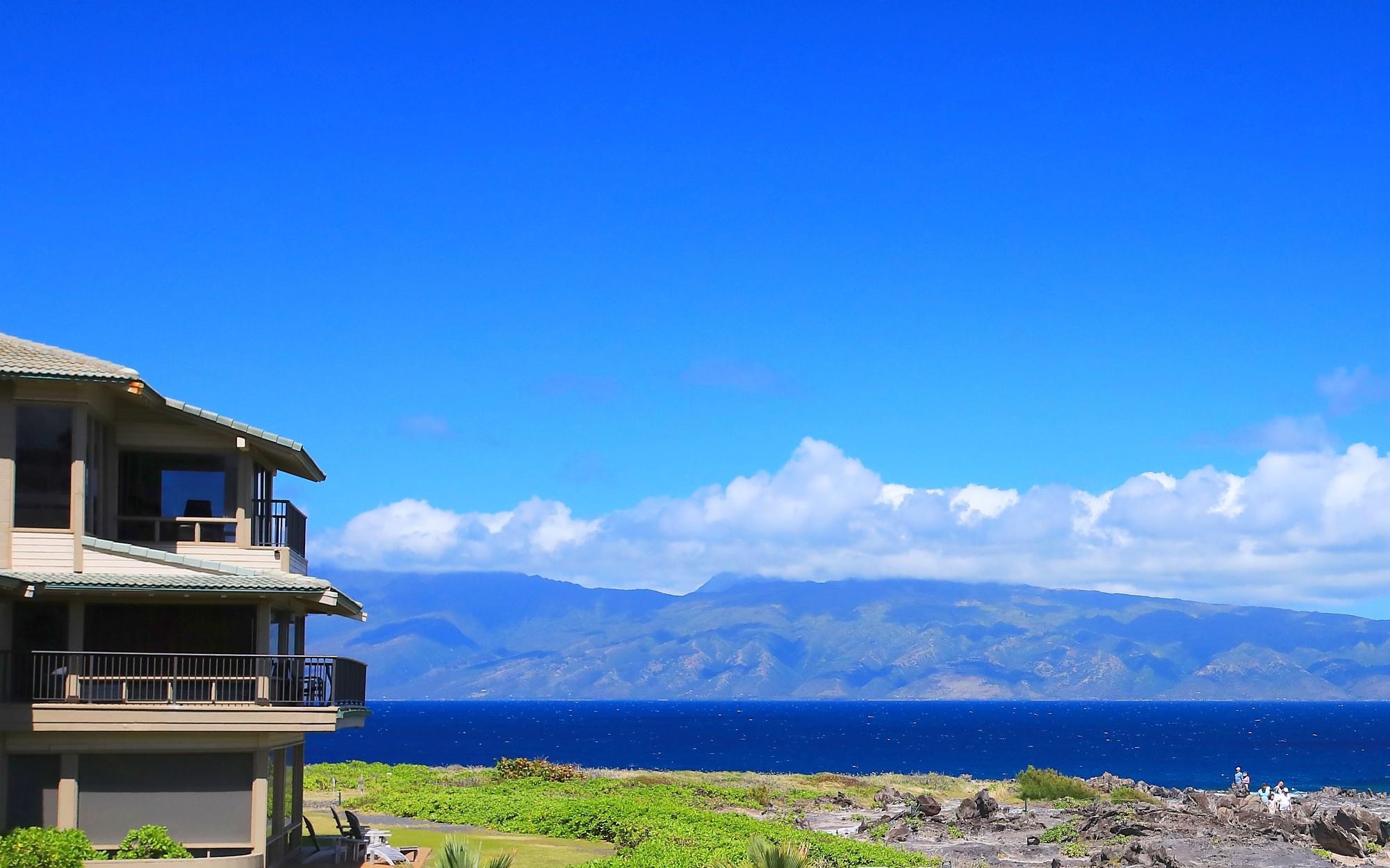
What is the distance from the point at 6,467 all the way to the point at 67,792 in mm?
6014

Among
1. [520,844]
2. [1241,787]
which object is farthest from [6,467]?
[1241,787]

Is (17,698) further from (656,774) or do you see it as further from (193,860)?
(656,774)

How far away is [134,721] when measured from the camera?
1100 inches

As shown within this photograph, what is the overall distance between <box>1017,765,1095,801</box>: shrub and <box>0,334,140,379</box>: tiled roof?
55947 mm

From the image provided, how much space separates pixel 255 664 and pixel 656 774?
52.0m

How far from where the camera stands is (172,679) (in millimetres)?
28297

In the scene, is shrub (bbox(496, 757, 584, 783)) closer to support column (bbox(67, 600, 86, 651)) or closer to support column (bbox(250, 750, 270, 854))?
support column (bbox(250, 750, 270, 854))

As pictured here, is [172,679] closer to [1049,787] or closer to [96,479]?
[96,479]

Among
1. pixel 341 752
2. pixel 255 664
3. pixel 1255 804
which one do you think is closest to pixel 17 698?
pixel 255 664

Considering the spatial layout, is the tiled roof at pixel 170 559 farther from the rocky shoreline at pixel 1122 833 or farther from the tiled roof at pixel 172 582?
the rocky shoreline at pixel 1122 833

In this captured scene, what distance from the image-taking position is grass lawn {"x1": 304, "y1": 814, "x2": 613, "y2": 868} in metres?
35.8

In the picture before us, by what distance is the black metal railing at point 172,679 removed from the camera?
28.1 meters

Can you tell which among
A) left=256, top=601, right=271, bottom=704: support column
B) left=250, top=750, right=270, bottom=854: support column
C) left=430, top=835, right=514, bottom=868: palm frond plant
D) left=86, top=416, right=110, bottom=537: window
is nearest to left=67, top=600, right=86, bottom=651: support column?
left=86, top=416, right=110, bottom=537: window

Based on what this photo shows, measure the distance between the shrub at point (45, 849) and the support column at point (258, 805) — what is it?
8.97 ft
